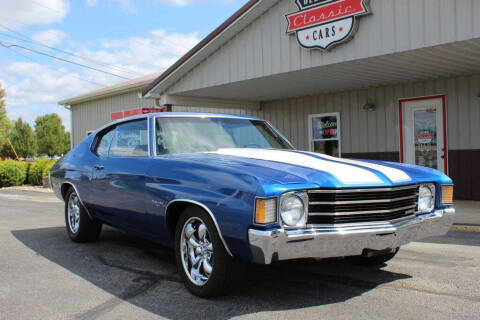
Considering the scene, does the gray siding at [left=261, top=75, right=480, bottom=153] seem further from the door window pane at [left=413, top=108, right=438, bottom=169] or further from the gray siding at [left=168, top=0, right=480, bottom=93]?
the gray siding at [left=168, top=0, right=480, bottom=93]

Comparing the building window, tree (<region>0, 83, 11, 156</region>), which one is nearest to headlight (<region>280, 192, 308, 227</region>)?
the building window

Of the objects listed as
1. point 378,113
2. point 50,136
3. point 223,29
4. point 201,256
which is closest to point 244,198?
point 201,256

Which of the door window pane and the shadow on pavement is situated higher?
the door window pane

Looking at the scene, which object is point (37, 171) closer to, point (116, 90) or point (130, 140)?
point (116, 90)

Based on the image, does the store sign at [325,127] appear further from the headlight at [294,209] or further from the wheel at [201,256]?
the headlight at [294,209]

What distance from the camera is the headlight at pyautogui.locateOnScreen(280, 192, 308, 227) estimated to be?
3.13 meters

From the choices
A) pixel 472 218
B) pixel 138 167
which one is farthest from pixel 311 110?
pixel 138 167

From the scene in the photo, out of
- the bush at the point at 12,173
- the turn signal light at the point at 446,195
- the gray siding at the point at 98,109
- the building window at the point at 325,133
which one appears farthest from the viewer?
the gray siding at the point at 98,109

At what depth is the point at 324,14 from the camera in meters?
8.42

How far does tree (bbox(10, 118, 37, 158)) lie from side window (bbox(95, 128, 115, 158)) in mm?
82875

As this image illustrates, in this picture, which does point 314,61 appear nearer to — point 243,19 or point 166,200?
point 243,19

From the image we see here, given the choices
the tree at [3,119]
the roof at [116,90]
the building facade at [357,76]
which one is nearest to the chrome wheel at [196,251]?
the building facade at [357,76]

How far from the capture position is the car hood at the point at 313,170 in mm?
3264

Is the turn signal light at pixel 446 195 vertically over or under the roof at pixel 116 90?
under
